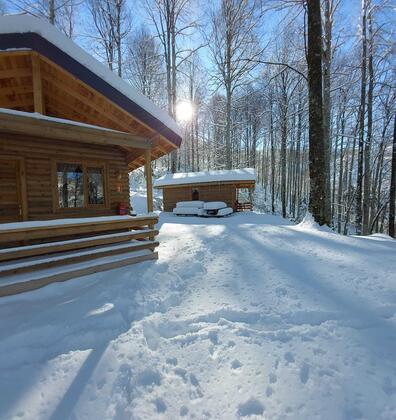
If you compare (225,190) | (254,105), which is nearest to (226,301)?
(225,190)

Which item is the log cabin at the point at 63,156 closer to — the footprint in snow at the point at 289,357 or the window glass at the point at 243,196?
the footprint in snow at the point at 289,357

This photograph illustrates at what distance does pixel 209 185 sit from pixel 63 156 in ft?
41.3

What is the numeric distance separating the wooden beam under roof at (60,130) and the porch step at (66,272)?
2589 millimetres

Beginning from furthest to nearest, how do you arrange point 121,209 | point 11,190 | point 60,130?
point 121,209 < point 11,190 < point 60,130

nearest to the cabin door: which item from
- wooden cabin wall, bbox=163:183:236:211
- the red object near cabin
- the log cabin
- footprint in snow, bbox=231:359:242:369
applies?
the log cabin

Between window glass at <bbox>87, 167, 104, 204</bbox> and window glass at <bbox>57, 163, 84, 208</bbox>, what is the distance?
0.25 meters

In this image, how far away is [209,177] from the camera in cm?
1809

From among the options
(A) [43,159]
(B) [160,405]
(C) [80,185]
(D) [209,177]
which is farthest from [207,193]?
(B) [160,405]

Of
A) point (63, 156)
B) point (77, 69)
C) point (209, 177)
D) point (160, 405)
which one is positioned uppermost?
point (77, 69)

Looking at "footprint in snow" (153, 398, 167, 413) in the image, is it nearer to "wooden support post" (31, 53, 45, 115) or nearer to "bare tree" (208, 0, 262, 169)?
"wooden support post" (31, 53, 45, 115)

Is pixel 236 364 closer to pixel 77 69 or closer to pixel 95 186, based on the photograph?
pixel 77 69

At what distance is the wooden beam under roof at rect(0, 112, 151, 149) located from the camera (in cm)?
445

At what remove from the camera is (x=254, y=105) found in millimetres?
27031

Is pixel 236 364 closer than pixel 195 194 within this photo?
Yes
